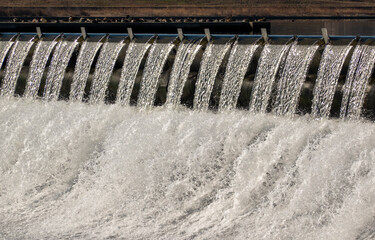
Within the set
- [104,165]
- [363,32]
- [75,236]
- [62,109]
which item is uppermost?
[363,32]

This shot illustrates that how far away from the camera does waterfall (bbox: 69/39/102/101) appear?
696 inches

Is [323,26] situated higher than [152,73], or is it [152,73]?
[323,26]

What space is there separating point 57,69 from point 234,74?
18.0 feet

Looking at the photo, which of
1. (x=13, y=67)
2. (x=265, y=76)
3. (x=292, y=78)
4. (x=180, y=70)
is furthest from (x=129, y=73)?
(x=292, y=78)

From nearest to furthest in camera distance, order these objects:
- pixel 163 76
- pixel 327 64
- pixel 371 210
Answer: pixel 371 210, pixel 327 64, pixel 163 76

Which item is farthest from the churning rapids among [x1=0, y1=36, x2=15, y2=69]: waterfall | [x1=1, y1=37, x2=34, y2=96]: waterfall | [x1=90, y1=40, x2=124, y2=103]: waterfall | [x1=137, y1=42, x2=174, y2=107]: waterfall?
[x1=0, y1=36, x2=15, y2=69]: waterfall

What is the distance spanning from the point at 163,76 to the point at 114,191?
158 inches

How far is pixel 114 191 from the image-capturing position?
44.6 feet

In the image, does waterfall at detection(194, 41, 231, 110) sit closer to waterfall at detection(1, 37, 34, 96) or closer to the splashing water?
the splashing water

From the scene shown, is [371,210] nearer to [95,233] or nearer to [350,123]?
[350,123]

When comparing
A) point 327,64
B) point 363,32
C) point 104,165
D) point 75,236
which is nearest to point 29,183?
point 104,165

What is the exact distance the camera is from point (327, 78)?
1410 centimetres

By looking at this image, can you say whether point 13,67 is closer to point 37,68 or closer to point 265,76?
point 37,68

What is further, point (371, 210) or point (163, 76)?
point (163, 76)
